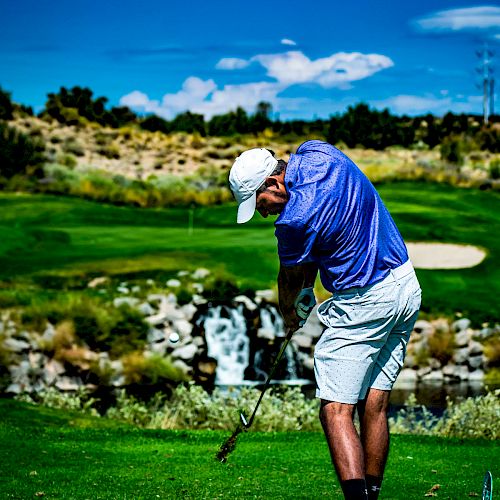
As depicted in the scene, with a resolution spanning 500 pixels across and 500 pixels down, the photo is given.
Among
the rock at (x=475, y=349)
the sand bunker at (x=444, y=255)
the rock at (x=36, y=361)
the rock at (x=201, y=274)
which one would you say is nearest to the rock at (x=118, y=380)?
the rock at (x=36, y=361)

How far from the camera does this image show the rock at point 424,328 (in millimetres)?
16734

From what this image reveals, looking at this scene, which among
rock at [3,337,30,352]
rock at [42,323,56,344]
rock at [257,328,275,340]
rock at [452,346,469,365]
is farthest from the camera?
rock at [452,346,469,365]

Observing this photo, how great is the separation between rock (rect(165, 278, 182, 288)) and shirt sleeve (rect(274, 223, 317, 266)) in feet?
41.2

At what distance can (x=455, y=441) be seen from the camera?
29.9 ft

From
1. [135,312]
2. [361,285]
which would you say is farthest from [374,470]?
[135,312]

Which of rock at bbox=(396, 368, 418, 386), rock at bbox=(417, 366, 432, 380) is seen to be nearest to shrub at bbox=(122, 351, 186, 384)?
rock at bbox=(396, 368, 418, 386)

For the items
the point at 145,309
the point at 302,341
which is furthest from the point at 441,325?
the point at 145,309

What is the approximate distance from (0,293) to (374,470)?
1247 cm

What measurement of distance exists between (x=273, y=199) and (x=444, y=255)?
55.4ft

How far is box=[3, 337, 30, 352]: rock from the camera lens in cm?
1540

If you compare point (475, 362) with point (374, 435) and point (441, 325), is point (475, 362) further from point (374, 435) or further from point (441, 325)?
point (374, 435)

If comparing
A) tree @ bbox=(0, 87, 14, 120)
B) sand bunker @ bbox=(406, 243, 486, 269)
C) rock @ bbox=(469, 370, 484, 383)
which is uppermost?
tree @ bbox=(0, 87, 14, 120)

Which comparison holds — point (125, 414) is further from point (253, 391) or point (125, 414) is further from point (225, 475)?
point (225, 475)

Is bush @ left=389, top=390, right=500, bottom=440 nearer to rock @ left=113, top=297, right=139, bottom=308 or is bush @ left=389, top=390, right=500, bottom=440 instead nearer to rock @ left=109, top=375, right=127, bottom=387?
rock @ left=109, top=375, right=127, bottom=387
